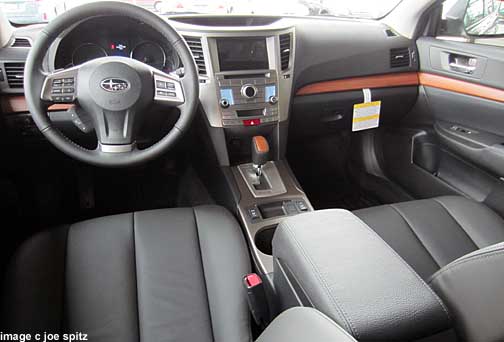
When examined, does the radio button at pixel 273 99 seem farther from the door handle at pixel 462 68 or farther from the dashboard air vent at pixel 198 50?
the door handle at pixel 462 68

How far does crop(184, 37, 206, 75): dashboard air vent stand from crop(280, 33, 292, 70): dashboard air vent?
271 mm

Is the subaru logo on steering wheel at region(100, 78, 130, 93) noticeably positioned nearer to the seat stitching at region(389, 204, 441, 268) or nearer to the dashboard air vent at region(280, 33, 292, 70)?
the dashboard air vent at region(280, 33, 292, 70)

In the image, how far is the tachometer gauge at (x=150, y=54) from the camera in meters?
1.24

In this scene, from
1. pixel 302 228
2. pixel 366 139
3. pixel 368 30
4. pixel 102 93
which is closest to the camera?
pixel 302 228

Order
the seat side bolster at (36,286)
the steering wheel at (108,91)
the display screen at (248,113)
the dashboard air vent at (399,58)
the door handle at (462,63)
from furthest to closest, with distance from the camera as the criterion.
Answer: the dashboard air vent at (399,58)
the door handle at (462,63)
the display screen at (248,113)
the steering wheel at (108,91)
the seat side bolster at (36,286)

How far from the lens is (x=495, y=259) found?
510 mm

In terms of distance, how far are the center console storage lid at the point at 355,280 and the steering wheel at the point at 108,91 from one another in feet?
1.67

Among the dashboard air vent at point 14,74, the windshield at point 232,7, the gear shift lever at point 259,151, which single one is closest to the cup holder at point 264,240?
the gear shift lever at point 259,151

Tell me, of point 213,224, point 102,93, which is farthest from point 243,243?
point 102,93

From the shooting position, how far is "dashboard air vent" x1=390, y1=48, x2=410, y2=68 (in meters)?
1.58

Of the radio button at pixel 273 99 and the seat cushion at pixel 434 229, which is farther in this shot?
the radio button at pixel 273 99

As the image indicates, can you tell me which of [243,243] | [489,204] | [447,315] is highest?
[447,315]

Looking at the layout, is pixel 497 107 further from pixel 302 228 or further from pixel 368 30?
pixel 302 228

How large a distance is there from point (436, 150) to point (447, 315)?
1.23 meters
